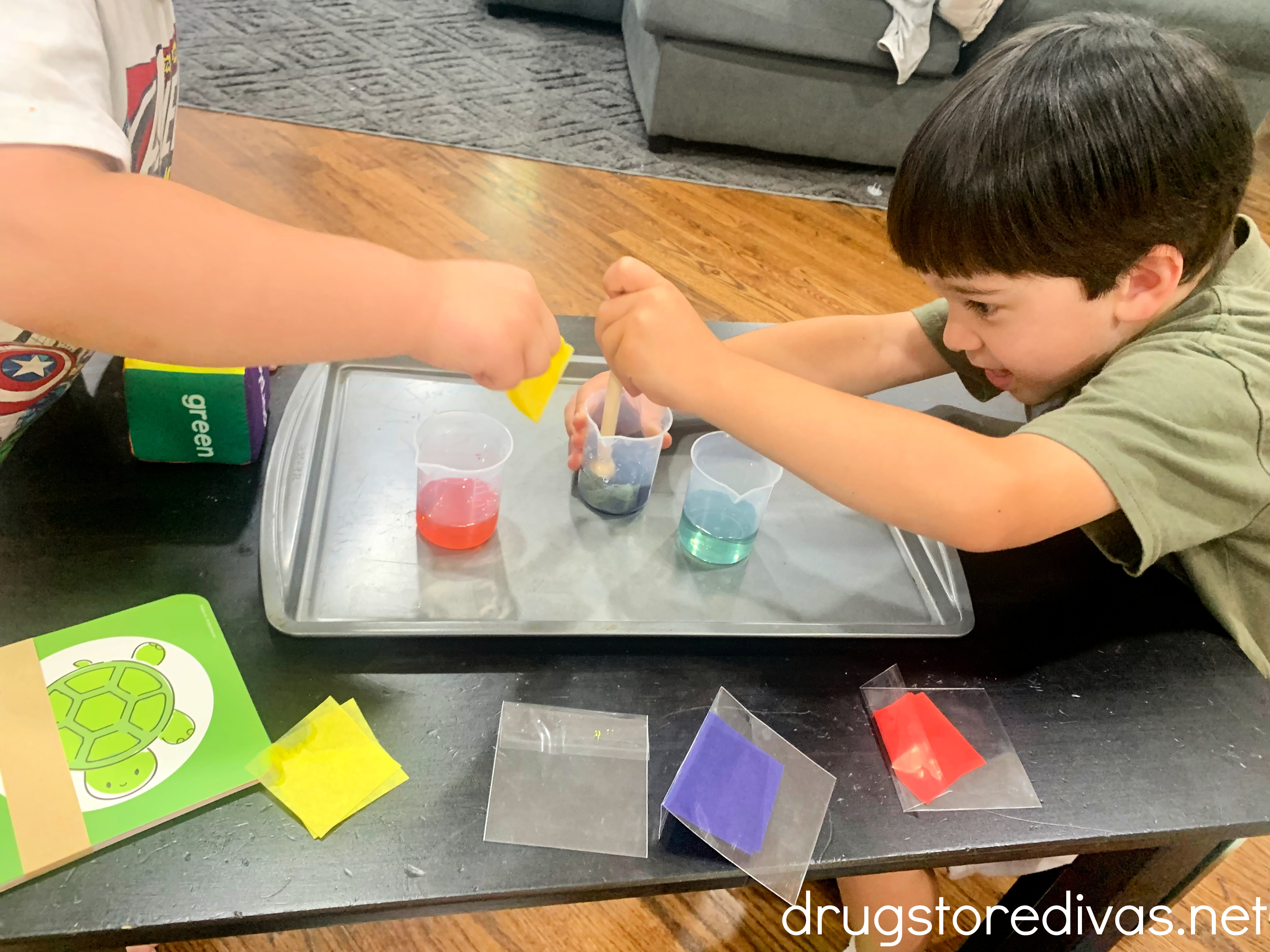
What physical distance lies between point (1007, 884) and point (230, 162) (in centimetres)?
188

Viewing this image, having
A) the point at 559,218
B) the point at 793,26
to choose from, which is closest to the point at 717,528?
the point at 559,218

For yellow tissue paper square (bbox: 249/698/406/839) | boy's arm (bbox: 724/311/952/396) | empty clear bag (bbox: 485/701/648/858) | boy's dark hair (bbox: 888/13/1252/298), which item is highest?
boy's dark hair (bbox: 888/13/1252/298)

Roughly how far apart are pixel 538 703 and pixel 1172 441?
0.47m

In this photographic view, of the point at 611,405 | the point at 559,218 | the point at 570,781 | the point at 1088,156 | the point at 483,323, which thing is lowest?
the point at 559,218

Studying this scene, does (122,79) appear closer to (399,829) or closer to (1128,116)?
(399,829)

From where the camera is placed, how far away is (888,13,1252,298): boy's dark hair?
1.94 feet

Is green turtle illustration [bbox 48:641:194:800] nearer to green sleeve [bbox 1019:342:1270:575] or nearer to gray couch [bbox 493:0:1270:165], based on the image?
green sleeve [bbox 1019:342:1270:575]

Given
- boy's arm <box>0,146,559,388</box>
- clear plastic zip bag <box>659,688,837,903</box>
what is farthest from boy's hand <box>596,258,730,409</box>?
clear plastic zip bag <box>659,688,837,903</box>

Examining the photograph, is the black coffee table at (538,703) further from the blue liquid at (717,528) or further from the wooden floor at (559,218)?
the wooden floor at (559,218)

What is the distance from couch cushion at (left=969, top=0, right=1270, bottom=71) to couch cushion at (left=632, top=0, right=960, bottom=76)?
0.17ft

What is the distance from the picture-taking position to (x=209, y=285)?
454 mm

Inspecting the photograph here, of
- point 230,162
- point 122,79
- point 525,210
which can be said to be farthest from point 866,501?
point 230,162

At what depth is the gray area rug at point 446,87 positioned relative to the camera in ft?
6.68

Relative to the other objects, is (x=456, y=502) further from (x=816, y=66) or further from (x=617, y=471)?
(x=816, y=66)
